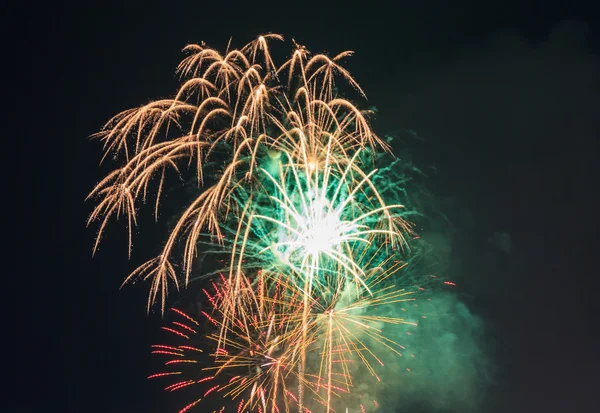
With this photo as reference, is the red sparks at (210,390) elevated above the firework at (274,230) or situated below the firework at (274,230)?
below

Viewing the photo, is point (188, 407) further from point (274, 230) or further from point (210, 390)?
point (274, 230)

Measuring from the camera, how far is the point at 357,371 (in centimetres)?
1301

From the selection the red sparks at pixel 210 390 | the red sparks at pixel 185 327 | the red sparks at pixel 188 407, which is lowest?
the red sparks at pixel 188 407

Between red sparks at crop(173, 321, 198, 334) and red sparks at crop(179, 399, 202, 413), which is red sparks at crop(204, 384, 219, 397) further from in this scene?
red sparks at crop(173, 321, 198, 334)

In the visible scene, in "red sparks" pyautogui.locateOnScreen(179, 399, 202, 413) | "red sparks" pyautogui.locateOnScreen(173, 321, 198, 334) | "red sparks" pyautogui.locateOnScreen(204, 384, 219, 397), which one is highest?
"red sparks" pyautogui.locateOnScreen(173, 321, 198, 334)

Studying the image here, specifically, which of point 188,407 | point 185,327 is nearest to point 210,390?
point 188,407

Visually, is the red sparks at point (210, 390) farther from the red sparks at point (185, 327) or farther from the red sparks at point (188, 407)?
the red sparks at point (185, 327)

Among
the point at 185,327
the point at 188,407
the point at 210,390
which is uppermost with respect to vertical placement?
the point at 185,327

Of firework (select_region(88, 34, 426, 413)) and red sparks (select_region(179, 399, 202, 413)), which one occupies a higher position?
firework (select_region(88, 34, 426, 413))

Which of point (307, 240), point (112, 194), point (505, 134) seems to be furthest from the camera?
point (505, 134)

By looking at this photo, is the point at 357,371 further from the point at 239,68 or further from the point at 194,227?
the point at 239,68

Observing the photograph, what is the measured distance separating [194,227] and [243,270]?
2.06 m

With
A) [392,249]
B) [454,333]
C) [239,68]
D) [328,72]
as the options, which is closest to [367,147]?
[328,72]

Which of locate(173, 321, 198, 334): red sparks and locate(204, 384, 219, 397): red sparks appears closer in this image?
locate(204, 384, 219, 397): red sparks
